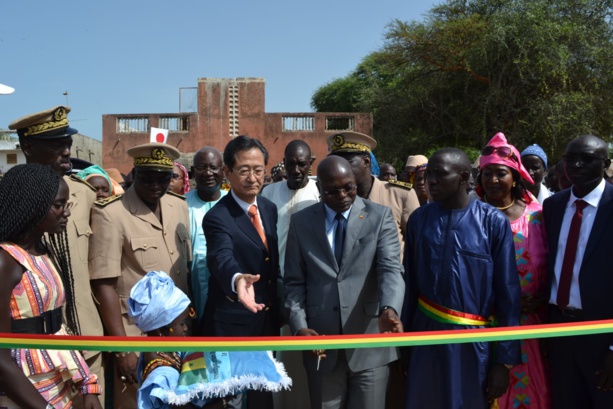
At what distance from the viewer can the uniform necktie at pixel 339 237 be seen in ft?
12.0

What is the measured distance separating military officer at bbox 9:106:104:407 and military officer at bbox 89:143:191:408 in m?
0.09

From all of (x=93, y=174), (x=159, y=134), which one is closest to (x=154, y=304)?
(x=93, y=174)

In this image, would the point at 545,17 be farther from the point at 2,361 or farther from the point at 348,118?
the point at 2,361

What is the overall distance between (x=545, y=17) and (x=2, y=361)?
2229cm

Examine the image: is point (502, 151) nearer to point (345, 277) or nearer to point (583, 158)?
point (583, 158)

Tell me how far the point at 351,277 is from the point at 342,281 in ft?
0.21

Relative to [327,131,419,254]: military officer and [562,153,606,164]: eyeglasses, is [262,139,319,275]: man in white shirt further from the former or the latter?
[562,153,606,164]: eyeglasses

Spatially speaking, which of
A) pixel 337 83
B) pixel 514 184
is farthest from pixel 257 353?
pixel 337 83

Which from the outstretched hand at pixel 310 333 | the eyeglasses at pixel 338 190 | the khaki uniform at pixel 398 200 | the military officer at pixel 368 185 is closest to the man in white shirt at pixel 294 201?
the military officer at pixel 368 185

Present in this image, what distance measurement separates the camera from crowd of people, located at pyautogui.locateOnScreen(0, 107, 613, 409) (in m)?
3.26

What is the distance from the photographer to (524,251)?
3805mm

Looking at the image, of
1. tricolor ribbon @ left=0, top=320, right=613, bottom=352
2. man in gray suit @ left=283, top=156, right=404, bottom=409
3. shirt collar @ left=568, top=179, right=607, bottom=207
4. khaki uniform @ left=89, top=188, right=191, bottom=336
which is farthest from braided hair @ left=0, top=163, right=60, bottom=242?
shirt collar @ left=568, top=179, right=607, bottom=207

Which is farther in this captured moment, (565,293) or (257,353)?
(565,293)

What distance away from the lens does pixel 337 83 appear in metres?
51.6
